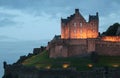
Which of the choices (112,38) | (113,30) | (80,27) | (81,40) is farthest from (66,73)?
(113,30)

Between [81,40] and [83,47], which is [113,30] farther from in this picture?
[83,47]

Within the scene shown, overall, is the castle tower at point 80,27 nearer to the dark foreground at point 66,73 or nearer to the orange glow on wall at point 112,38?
the orange glow on wall at point 112,38

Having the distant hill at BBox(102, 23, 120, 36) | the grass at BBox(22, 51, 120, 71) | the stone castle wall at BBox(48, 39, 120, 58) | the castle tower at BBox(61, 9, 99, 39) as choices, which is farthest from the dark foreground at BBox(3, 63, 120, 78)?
the distant hill at BBox(102, 23, 120, 36)

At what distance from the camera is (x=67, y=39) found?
14025cm

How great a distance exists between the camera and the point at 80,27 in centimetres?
14138

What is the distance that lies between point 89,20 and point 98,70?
51.5 ft

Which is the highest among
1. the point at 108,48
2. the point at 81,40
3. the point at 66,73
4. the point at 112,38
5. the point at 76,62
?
the point at 112,38

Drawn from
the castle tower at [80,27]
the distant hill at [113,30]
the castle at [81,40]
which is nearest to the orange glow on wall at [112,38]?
the castle at [81,40]

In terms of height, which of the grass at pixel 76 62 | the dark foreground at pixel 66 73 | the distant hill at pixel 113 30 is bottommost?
the dark foreground at pixel 66 73

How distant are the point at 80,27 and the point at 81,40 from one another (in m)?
3.29

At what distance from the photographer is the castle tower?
141000 millimetres

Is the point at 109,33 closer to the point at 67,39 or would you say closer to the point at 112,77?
the point at 67,39

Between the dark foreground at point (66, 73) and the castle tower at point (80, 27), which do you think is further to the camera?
the castle tower at point (80, 27)

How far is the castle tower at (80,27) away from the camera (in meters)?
141
